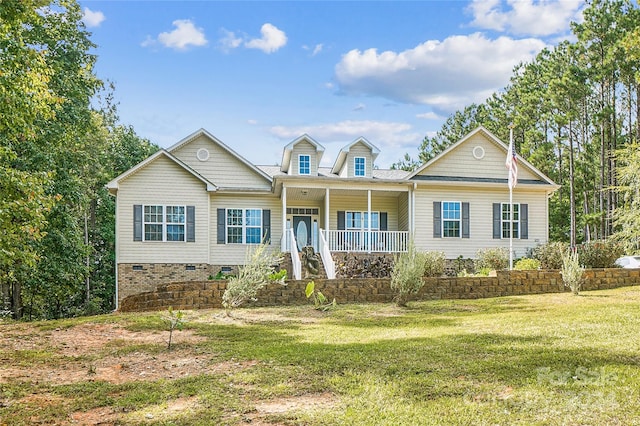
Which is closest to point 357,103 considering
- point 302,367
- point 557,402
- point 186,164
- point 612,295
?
point 186,164

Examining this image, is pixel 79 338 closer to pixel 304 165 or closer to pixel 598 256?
pixel 304 165

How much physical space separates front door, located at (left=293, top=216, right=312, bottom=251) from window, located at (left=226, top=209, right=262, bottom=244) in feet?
6.31

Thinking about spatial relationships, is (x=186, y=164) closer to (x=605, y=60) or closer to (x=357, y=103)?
(x=357, y=103)

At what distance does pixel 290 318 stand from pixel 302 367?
188 inches

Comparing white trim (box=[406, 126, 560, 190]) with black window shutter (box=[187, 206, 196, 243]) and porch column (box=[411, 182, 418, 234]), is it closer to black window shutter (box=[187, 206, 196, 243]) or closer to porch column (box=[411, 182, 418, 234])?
porch column (box=[411, 182, 418, 234])

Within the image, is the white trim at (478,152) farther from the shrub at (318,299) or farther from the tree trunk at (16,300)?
the tree trunk at (16,300)

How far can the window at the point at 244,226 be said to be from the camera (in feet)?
69.1


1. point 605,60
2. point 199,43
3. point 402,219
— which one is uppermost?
point 605,60

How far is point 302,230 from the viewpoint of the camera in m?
22.7

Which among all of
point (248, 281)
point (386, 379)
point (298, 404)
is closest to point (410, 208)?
point (248, 281)

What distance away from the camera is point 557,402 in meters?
4.95

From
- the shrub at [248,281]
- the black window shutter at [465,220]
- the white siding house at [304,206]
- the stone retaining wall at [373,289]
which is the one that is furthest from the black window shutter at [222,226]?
the black window shutter at [465,220]

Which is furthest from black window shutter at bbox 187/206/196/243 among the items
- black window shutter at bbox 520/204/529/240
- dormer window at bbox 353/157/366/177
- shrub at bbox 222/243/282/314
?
black window shutter at bbox 520/204/529/240

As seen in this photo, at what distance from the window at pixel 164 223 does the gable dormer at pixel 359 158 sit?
21.5 feet
